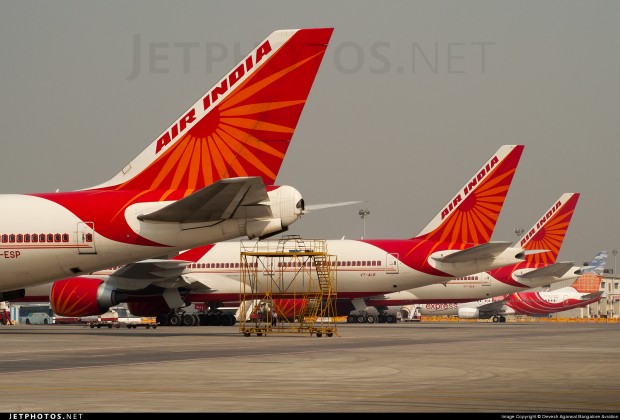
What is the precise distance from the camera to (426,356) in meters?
27.2

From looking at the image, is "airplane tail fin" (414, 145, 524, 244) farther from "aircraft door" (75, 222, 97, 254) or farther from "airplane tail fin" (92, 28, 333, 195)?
"aircraft door" (75, 222, 97, 254)

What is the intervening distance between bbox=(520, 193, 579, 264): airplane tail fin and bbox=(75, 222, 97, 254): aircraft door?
5768cm

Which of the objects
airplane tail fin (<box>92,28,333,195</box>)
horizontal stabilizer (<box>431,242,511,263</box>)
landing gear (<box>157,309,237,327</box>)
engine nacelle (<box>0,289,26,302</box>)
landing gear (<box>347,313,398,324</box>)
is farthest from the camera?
landing gear (<box>347,313,398,324</box>)

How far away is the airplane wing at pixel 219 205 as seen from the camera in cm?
2883

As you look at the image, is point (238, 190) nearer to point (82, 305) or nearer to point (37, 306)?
point (82, 305)

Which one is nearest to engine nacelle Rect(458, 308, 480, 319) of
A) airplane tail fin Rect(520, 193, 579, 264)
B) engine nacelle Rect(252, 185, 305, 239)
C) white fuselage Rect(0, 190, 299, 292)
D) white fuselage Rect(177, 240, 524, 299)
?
airplane tail fin Rect(520, 193, 579, 264)

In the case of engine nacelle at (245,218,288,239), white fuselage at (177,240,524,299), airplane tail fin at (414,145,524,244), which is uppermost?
airplane tail fin at (414,145,524,244)

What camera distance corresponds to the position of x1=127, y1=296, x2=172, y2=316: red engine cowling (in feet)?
189

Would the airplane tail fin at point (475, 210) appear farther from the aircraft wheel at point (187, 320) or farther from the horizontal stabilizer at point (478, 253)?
the aircraft wheel at point (187, 320)

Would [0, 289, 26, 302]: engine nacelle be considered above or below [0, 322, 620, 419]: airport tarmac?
above

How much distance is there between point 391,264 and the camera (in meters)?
62.3

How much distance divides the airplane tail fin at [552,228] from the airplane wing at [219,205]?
55.9 m

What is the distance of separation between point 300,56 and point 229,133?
3.29 metres

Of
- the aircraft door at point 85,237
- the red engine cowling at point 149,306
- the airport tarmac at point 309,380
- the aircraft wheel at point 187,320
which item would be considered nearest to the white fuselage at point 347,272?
the aircraft wheel at point 187,320
